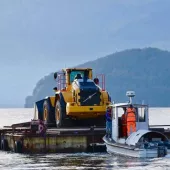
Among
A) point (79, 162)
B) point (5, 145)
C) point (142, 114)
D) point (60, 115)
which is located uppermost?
point (60, 115)

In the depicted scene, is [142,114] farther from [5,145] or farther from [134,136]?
[5,145]

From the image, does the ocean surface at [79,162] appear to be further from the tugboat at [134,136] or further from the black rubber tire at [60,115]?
the black rubber tire at [60,115]

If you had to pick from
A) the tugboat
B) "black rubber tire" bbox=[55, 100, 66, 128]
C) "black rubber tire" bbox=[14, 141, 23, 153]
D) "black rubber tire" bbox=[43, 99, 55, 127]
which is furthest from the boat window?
"black rubber tire" bbox=[43, 99, 55, 127]

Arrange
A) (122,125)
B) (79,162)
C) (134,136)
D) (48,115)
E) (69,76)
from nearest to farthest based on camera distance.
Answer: (79,162)
(134,136)
(122,125)
(69,76)
(48,115)

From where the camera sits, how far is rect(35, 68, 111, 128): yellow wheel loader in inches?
1849

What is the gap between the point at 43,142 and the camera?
4309 cm

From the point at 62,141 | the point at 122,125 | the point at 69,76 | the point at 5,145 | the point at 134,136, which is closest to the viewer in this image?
the point at 134,136

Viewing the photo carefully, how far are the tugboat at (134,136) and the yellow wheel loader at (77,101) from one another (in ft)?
13.5

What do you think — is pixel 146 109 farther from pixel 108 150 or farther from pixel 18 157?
pixel 18 157

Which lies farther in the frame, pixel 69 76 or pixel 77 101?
pixel 69 76

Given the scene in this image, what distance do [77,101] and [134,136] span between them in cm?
866

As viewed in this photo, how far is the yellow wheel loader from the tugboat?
13.5 feet

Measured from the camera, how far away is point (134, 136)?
3919cm

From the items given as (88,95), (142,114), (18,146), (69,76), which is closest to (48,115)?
(69,76)
